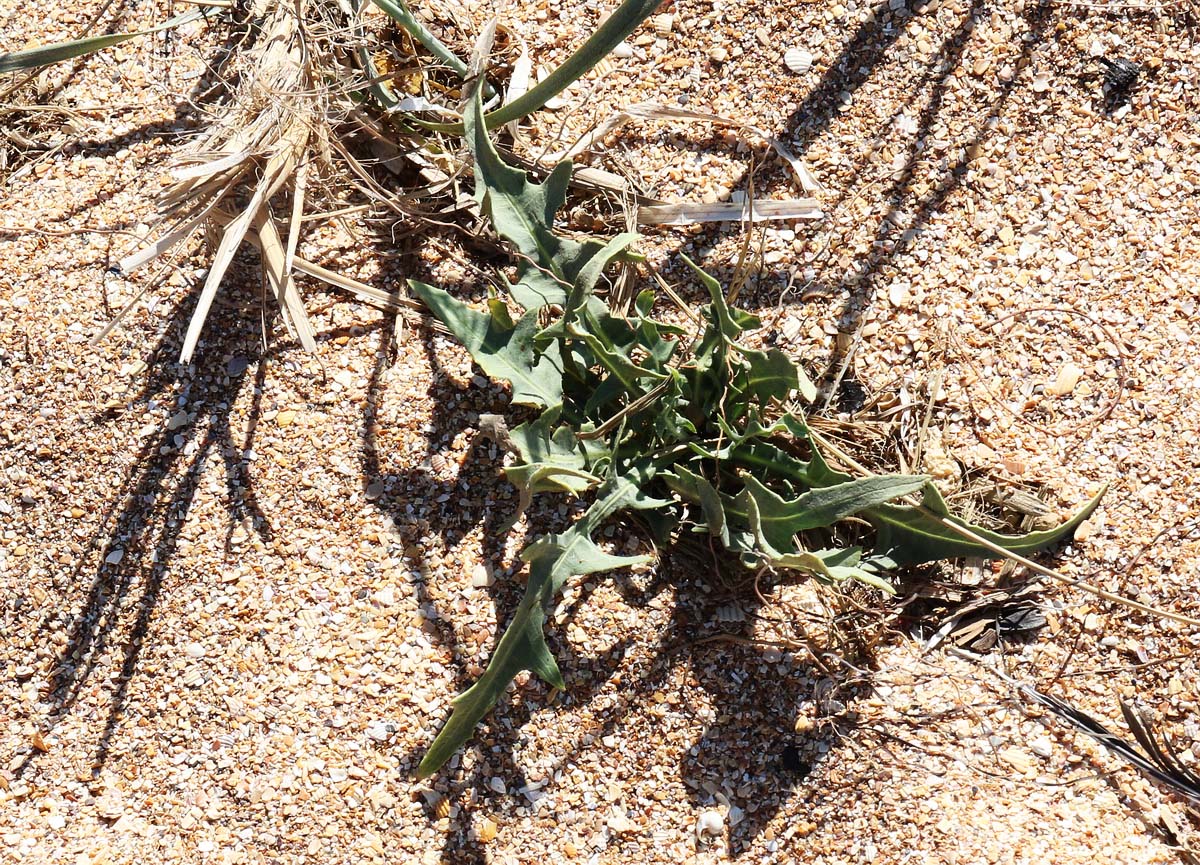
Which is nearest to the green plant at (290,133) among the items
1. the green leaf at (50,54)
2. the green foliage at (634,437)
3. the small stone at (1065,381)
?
the green leaf at (50,54)

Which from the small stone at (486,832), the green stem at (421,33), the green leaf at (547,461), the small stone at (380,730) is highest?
the green stem at (421,33)

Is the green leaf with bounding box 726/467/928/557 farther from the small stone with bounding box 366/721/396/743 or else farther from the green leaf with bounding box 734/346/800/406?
the small stone with bounding box 366/721/396/743

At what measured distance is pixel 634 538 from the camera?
1.62 metres

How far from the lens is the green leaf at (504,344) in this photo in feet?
4.84

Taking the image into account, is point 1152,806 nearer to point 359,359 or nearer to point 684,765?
point 684,765

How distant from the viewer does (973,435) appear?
1651 millimetres

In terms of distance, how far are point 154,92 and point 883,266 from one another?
1.41 meters

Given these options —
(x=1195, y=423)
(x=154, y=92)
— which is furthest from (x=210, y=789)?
(x=1195, y=423)

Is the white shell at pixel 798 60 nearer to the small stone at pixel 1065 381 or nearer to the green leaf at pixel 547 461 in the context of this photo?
the small stone at pixel 1065 381

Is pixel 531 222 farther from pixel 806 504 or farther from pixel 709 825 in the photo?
pixel 709 825

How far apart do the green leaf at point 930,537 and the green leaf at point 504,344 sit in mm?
541

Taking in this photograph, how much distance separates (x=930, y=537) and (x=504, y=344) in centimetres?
72

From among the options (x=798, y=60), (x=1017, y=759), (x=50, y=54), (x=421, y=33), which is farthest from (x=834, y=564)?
(x=50, y=54)

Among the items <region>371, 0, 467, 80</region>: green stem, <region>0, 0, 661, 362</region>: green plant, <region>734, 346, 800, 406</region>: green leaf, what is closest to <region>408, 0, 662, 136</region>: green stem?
<region>0, 0, 661, 362</region>: green plant
